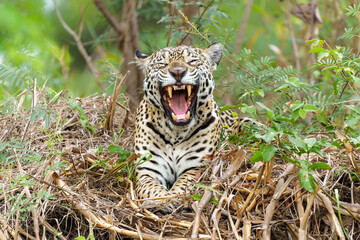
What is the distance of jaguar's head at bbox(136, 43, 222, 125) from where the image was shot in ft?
18.1

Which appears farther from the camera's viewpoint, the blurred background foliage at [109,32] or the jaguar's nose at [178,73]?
the blurred background foliage at [109,32]

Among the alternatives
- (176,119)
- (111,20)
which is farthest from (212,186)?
(111,20)

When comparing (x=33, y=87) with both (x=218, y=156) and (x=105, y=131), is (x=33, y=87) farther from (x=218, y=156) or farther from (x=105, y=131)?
(x=218, y=156)

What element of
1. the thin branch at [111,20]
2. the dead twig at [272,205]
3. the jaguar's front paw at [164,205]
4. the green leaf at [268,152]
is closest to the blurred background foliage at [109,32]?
the thin branch at [111,20]

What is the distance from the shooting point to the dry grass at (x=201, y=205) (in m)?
4.14

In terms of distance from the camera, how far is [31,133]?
6055 millimetres

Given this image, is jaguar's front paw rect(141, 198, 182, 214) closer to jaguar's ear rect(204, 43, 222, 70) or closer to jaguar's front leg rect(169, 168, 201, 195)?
jaguar's front leg rect(169, 168, 201, 195)

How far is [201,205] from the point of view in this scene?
4.16m

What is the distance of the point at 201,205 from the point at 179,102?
176 centimetres

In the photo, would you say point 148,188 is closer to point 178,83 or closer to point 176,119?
point 176,119

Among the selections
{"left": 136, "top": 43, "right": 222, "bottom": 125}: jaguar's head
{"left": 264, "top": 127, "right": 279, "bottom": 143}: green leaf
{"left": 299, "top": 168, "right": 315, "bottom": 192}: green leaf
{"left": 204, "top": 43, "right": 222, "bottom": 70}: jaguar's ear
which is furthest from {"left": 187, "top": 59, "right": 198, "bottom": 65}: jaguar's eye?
{"left": 299, "top": 168, "right": 315, "bottom": 192}: green leaf

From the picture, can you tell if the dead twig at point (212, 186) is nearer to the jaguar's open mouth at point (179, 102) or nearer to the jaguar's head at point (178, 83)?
the jaguar's open mouth at point (179, 102)

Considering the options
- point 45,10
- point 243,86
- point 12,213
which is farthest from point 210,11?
point 45,10

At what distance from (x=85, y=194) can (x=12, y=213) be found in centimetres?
72
